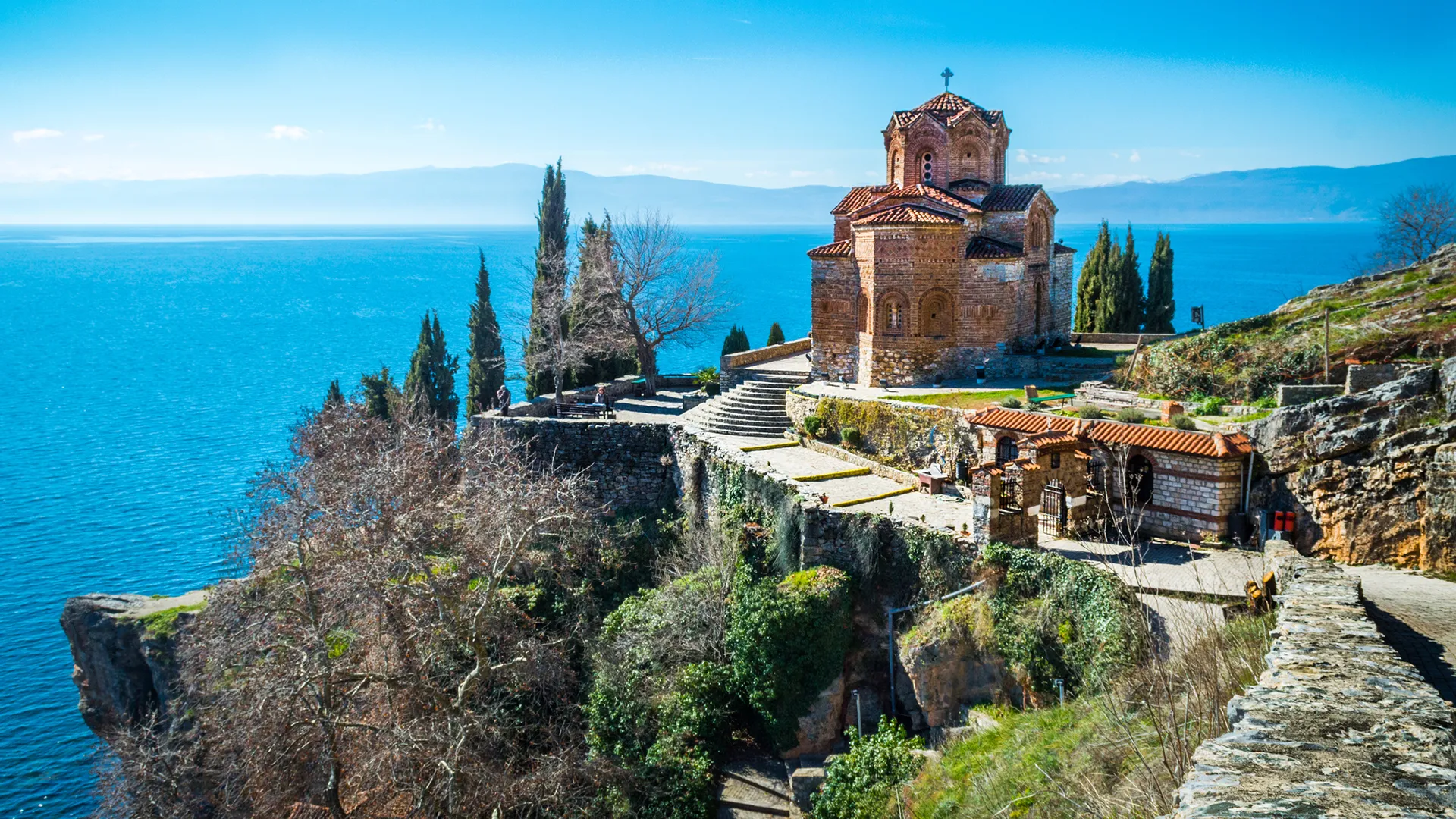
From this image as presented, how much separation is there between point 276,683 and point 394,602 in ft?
9.04

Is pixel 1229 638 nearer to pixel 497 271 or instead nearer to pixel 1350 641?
pixel 1350 641

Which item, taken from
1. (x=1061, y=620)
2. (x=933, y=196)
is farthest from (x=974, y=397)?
(x=1061, y=620)

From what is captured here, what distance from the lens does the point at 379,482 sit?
2283cm

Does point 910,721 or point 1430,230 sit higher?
point 1430,230

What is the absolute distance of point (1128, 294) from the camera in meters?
43.8

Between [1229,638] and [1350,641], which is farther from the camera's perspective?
[1229,638]

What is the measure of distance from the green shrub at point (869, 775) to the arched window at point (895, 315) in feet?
45.4

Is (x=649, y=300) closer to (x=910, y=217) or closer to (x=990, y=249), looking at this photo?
(x=910, y=217)

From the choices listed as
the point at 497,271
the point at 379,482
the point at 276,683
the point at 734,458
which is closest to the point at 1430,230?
the point at 734,458

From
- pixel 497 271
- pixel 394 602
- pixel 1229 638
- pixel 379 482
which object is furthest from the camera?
pixel 497 271

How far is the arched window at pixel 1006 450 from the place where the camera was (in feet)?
70.3

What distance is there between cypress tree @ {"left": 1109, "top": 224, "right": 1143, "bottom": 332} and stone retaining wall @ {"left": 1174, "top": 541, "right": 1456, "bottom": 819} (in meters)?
36.4

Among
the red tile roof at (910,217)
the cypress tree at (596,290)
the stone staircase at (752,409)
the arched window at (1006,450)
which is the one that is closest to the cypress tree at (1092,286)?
the red tile roof at (910,217)

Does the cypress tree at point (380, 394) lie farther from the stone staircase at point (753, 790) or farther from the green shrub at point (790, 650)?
the stone staircase at point (753, 790)
